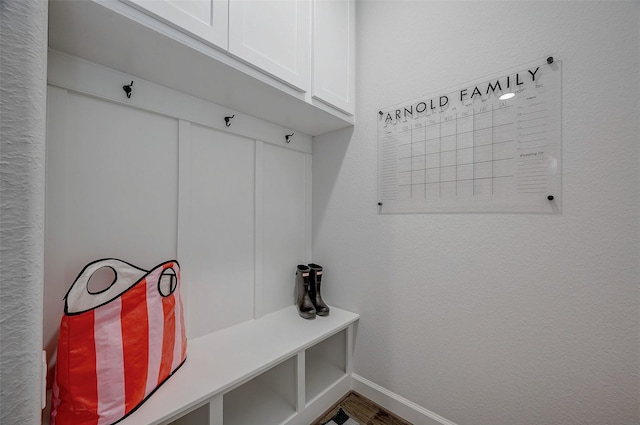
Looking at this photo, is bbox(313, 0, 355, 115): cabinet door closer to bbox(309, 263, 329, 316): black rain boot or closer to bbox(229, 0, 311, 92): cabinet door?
bbox(229, 0, 311, 92): cabinet door

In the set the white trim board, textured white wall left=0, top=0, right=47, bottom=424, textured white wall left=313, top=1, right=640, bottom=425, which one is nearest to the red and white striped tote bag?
textured white wall left=0, top=0, right=47, bottom=424

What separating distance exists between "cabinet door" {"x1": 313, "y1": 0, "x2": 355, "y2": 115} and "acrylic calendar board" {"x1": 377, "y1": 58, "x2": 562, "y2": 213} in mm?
272

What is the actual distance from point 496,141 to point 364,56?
2.98 feet

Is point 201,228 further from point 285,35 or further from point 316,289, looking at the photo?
point 285,35

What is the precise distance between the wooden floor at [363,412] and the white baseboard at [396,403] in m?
0.02

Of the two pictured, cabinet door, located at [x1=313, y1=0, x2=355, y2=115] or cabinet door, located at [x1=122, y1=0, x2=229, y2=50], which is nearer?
cabinet door, located at [x1=122, y1=0, x2=229, y2=50]

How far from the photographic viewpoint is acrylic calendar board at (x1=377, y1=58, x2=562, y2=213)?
3.30 ft

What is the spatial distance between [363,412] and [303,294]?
0.70 meters

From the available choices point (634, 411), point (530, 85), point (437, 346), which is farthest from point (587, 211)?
point (437, 346)

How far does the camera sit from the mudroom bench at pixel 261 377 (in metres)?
0.92

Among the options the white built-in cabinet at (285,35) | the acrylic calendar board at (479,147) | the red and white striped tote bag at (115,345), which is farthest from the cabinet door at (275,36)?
the red and white striped tote bag at (115,345)

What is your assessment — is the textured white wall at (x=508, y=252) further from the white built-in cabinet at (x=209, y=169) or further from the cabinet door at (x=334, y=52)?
the white built-in cabinet at (x=209, y=169)

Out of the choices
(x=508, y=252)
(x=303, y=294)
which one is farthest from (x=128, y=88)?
(x=508, y=252)

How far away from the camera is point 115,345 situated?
2.78 ft
